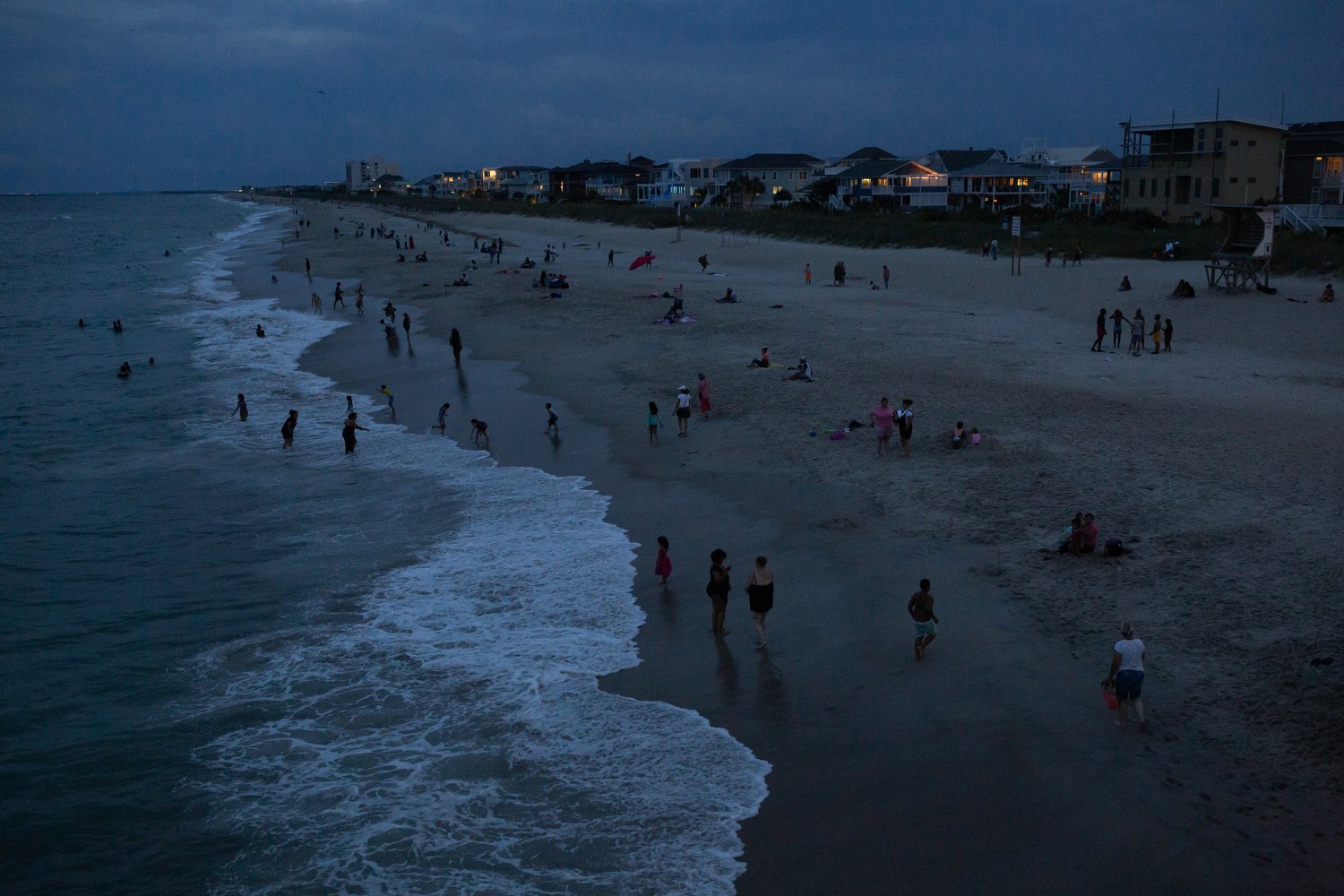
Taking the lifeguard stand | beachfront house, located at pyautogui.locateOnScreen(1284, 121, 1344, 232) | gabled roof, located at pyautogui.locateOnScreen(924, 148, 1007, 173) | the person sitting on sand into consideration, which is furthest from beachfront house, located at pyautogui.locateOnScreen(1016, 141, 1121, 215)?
the person sitting on sand

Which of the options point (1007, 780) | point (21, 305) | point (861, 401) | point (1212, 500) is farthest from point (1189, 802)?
point (21, 305)

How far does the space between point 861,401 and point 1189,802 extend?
14.2 meters

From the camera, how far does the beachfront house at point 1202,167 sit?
5250cm

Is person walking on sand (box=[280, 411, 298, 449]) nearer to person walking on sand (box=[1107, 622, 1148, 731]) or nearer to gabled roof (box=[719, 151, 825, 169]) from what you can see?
person walking on sand (box=[1107, 622, 1148, 731])

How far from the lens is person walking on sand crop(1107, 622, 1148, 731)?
29.7 feet

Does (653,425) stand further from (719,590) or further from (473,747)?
(473,747)

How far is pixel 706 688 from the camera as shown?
10.9 metres

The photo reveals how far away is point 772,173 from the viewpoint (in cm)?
11569

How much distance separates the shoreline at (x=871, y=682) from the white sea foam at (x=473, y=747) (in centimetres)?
54

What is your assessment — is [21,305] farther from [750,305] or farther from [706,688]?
[706,688]

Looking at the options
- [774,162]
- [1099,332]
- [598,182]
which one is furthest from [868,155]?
[1099,332]

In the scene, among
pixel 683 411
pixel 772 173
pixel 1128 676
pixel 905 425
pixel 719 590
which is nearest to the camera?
pixel 1128 676

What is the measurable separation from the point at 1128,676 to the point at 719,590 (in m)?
4.67

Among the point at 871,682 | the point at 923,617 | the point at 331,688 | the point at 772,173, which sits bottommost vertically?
the point at 331,688
